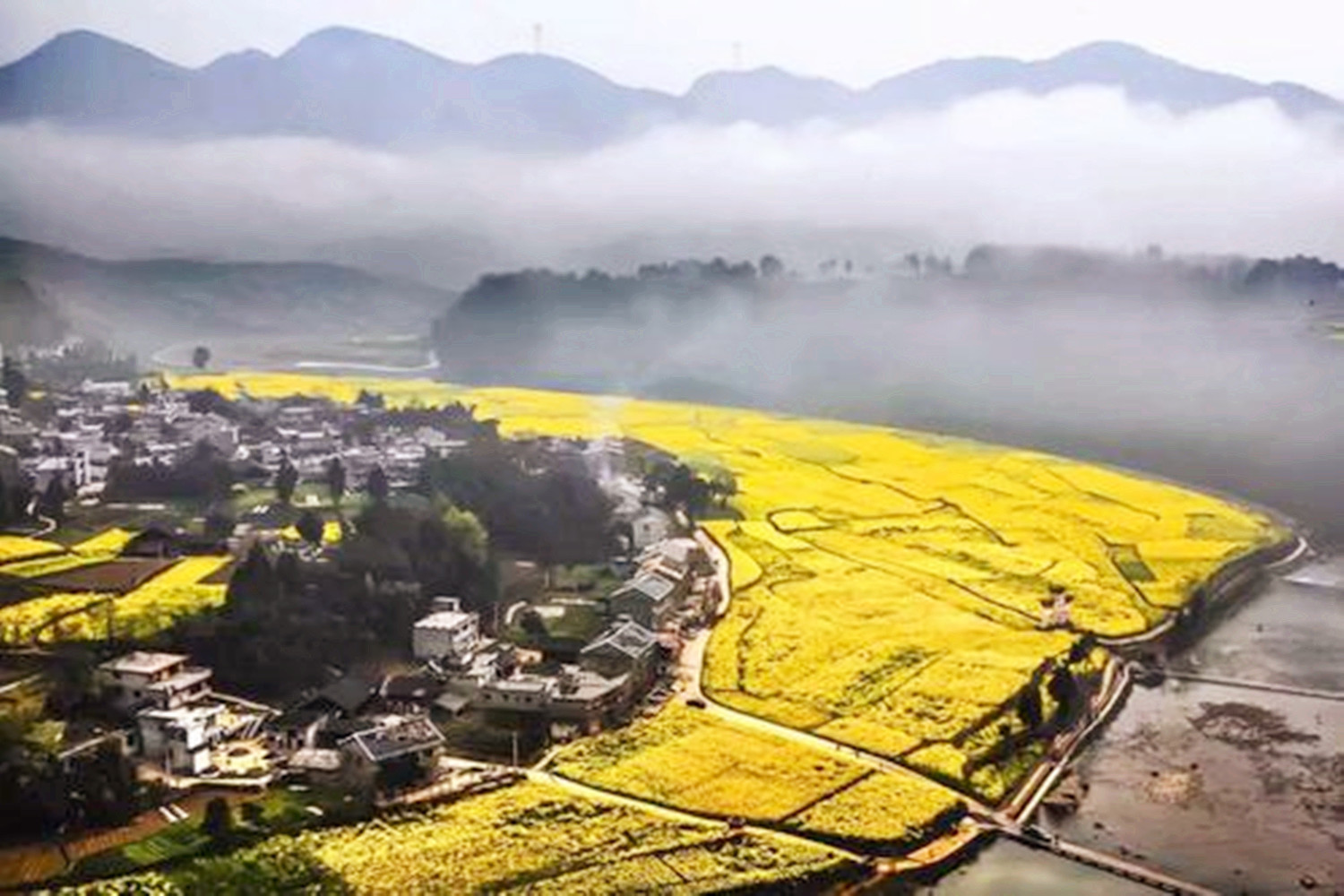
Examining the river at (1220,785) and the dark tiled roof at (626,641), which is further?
the dark tiled roof at (626,641)

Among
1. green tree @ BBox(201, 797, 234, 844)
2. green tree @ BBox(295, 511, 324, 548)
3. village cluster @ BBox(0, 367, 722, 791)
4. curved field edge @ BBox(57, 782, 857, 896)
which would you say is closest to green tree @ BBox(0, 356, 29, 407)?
village cluster @ BBox(0, 367, 722, 791)

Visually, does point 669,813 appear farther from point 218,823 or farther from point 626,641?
point 218,823

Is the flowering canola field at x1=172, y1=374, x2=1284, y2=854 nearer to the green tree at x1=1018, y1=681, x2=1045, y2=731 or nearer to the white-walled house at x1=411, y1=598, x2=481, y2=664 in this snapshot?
the green tree at x1=1018, y1=681, x2=1045, y2=731

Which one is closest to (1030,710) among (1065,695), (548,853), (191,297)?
(1065,695)

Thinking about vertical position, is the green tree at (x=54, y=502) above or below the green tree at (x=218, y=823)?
above

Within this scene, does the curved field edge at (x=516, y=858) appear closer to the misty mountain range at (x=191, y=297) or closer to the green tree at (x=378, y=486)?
the green tree at (x=378, y=486)

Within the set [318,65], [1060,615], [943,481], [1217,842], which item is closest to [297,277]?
[318,65]

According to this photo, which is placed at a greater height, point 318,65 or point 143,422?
point 318,65

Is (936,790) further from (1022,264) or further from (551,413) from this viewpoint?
(1022,264)

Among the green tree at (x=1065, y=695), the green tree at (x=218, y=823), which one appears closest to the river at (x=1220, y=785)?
the green tree at (x=1065, y=695)
